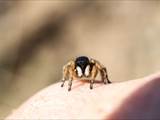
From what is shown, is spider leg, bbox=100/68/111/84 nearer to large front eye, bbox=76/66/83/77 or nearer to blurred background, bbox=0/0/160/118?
large front eye, bbox=76/66/83/77

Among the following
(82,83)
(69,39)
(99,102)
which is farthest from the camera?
(69,39)

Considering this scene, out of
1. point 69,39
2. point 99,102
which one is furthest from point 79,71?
point 69,39

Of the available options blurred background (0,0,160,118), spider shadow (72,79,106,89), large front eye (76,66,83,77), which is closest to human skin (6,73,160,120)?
spider shadow (72,79,106,89)

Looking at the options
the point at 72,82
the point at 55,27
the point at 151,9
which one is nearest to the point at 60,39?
the point at 55,27

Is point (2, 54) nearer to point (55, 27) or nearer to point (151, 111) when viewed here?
point (55, 27)

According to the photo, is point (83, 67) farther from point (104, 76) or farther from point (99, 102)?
point (99, 102)

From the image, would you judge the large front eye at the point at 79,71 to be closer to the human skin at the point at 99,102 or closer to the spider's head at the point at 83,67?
the spider's head at the point at 83,67
